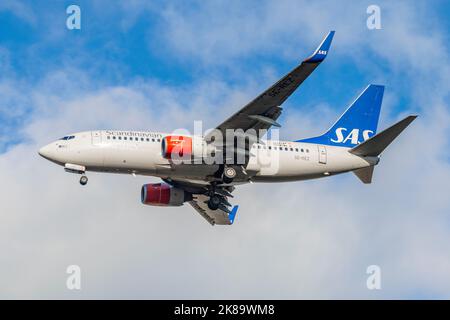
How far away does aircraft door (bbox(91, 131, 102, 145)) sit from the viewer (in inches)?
2293

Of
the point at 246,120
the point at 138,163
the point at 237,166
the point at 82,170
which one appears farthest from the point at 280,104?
the point at 82,170

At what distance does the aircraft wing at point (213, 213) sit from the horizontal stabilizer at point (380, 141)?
1274 cm

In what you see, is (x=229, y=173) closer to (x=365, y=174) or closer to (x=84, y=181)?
(x=84, y=181)

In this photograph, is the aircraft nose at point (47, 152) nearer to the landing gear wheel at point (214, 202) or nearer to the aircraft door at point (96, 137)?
the aircraft door at point (96, 137)

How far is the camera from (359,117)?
219ft

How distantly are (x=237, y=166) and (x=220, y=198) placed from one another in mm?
5307

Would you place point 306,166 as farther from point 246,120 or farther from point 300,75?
point 300,75

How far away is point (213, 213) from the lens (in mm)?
69562

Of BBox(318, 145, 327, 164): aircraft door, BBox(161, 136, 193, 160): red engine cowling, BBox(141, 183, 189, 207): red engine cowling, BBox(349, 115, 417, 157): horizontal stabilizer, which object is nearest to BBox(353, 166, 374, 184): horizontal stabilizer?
BBox(349, 115, 417, 157): horizontal stabilizer

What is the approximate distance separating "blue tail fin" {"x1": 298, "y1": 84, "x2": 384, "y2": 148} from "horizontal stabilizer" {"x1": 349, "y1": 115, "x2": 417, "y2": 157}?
2.96 meters

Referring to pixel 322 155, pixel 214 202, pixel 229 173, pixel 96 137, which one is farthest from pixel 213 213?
pixel 96 137

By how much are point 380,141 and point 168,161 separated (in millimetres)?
14909

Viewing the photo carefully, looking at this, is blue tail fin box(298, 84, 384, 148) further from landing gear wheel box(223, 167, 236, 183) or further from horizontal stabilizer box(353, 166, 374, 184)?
landing gear wheel box(223, 167, 236, 183)

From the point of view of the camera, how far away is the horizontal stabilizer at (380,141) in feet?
182
